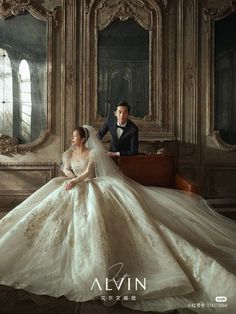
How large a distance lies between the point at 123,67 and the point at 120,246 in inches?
155

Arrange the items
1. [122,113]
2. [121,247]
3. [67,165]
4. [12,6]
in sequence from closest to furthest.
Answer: [121,247] < [67,165] < [122,113] < [12,6]

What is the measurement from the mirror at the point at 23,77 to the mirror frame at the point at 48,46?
72 mm

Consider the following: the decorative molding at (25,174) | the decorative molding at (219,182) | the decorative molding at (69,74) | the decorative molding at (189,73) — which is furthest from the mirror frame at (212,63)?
the decorative molding at (25,174)

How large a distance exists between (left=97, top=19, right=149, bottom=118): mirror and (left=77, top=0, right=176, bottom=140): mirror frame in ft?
0.25

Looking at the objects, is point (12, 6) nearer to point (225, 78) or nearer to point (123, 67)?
point (123, 67)

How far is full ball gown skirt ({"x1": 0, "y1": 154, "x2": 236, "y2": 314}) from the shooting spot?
189 centimetres

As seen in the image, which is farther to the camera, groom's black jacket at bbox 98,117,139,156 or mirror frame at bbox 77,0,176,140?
mirror frame at bbox 77,0,176,140

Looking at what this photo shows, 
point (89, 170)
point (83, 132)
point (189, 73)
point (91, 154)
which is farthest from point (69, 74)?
point (89, 170)

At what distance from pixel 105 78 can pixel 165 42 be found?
120 centimetres

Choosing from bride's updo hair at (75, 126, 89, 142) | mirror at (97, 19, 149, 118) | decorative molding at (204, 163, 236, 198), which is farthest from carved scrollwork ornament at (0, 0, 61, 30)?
decorative molding at (204, 163, 236, 198)

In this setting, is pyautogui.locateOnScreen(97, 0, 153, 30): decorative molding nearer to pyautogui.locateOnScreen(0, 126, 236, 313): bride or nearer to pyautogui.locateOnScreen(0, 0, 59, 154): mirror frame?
pyautogui.locateOnScreen(0, 0, 59, 154): mirror frame

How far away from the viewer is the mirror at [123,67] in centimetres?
545

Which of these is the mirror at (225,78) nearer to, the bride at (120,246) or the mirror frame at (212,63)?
the mirror frame at (212,63)

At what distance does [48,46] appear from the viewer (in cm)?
543
